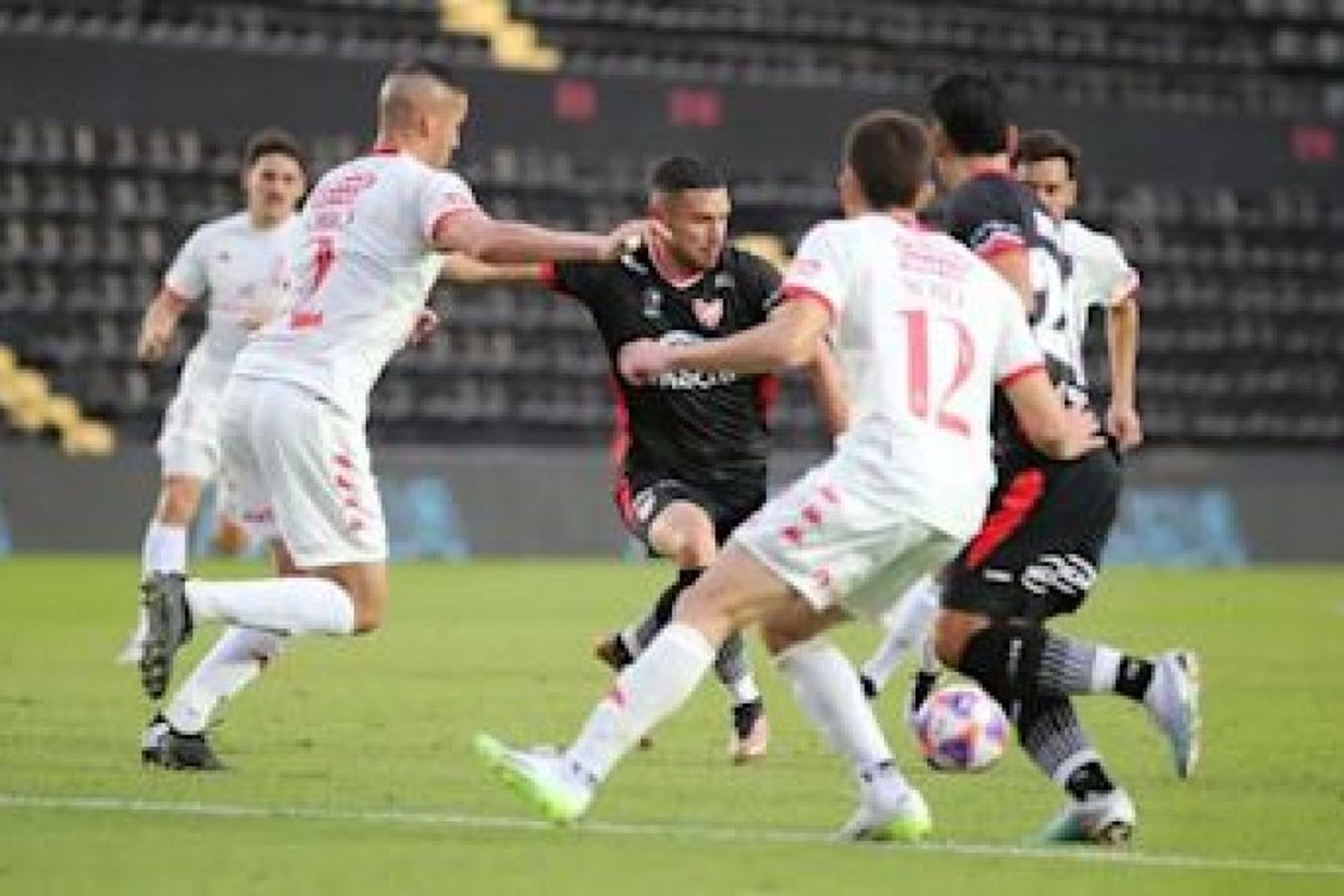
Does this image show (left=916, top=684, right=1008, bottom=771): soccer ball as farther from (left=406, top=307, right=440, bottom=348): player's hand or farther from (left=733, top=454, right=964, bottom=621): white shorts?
(left=406, top=307, right=440, bottom=348): player's hand

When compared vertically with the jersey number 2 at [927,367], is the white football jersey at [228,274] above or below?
below

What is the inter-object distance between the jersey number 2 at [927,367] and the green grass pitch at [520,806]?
3.48ft

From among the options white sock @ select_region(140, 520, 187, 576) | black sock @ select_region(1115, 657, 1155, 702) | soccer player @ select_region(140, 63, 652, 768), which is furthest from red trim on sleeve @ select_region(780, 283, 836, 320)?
white sock @ select_region(140, 520, 187, 576)

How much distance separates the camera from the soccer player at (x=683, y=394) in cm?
1222

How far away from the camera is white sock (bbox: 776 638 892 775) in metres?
8.94

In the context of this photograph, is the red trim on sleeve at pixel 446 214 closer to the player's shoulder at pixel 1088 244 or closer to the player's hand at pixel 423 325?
the player's hand at pixel 423 325

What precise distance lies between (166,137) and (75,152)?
741mm

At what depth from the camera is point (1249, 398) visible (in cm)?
3206

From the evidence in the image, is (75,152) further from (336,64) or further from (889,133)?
(889,133)

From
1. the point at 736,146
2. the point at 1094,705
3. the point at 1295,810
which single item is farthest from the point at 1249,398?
the point at 1295,810

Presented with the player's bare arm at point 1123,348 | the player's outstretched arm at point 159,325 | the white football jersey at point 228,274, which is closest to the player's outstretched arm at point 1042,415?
the player's bare arm at point 1123,348

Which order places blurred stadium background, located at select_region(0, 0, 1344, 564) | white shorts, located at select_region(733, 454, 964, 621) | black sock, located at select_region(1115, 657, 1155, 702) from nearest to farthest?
white shorts, located at select_region(733, 454, 964, 621), black sock, located at select_region(1115, 657, 1155, 702), blurred stadium background, located at select_region(0, 0, 1344, 564)

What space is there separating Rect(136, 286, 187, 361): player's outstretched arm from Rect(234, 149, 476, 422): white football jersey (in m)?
4.77

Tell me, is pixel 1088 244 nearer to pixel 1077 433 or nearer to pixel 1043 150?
pixel 1043 150
